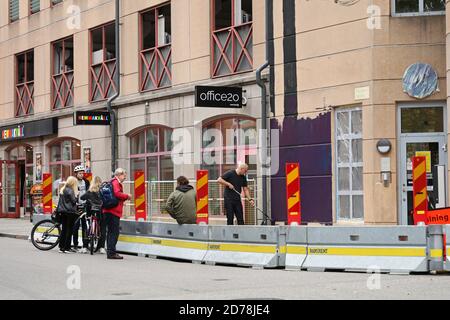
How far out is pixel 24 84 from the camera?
30.7m

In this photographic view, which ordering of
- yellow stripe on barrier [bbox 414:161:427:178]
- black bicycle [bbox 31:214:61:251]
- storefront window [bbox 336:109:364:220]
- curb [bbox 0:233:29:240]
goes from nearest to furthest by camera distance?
yellow stripe on barrier [bbox 414:161:427:178], black bicycle [bbox 31:214:61:251], storefront window [bbox 336:109:364:220], curb [bbox 0:233:29:240]

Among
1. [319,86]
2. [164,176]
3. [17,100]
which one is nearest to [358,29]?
[319,86]

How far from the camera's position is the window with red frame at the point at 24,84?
30430 mm

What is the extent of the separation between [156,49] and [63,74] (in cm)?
611

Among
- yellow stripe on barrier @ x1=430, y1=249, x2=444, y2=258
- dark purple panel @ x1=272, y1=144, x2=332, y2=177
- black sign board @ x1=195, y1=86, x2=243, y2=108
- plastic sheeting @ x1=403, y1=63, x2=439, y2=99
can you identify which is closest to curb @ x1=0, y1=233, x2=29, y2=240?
black sign board @ x1=195, y1=86, x2=243, y2=108

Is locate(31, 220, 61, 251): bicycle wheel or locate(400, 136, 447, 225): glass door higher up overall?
locate(400, 136, 447, 225): glass door

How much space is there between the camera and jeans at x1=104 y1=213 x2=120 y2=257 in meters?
14.7

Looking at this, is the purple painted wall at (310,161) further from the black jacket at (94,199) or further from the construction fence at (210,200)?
the black jacket at (94,199)

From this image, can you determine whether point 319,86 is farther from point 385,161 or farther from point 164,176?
point 164,176

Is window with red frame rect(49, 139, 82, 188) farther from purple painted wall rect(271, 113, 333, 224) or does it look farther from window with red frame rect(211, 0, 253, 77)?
purple painted wall rect(271, 113, 333, 224)

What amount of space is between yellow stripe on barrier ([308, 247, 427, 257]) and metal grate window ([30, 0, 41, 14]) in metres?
20.8

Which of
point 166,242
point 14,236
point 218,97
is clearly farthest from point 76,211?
point 14,236

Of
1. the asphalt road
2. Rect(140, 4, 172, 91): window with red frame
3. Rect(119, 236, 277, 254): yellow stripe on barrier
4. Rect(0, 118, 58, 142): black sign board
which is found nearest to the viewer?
the asphalt road
